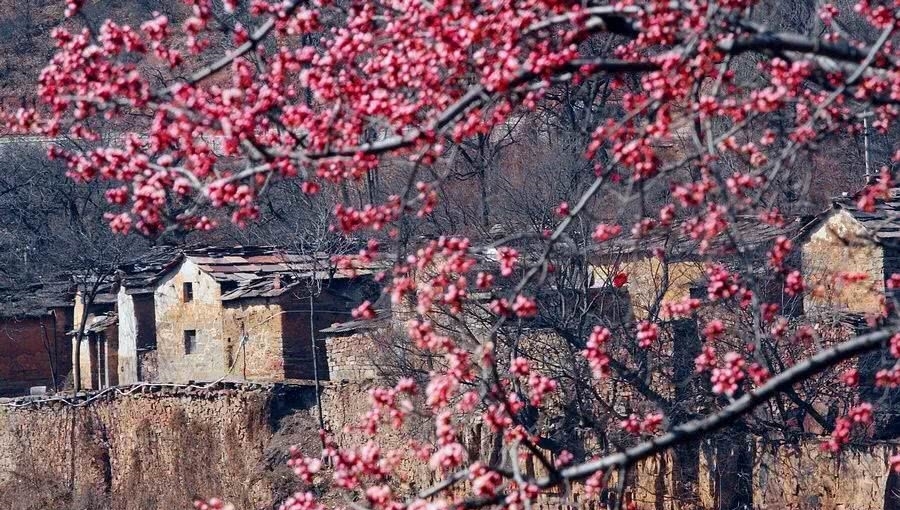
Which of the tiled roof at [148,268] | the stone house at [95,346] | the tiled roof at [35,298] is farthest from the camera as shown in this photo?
the tiled roof at [35,298]

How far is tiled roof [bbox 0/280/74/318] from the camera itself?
124 ft

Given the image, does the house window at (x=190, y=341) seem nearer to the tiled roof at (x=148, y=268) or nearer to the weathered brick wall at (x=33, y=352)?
the tiled roof at (x=148, y=268)

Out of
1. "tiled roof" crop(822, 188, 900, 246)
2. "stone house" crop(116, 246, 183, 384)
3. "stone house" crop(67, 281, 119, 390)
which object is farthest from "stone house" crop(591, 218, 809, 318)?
"stone house" crop(67, 281, 119, 390)

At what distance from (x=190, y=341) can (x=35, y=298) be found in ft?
28.8

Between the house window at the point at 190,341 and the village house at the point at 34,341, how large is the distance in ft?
24.7

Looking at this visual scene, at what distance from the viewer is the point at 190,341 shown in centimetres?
3166

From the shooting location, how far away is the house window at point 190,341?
1238 inches

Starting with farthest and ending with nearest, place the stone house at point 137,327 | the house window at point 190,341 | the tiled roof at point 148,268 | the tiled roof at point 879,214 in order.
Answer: the stone house at point 137,327 < the tiled roof at point 148,268 < the house window at point 190,341 < the tiled roof at point 879,214

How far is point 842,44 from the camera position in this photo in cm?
618

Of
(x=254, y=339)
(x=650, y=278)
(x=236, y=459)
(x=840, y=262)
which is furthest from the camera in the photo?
(x=254, y=339)

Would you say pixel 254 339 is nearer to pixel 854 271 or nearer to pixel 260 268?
pixel 260 268

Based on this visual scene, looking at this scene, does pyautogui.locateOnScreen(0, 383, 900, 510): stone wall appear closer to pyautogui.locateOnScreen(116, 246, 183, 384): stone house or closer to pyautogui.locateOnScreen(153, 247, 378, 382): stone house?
pyautogui.locateOnScreen(153, 247, 378, 382): stone house

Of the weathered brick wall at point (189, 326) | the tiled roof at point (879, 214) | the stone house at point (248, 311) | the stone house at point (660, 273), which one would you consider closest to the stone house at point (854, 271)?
the tiled roof at point (879, 214)

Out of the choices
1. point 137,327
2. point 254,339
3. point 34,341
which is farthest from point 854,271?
point 34,341
